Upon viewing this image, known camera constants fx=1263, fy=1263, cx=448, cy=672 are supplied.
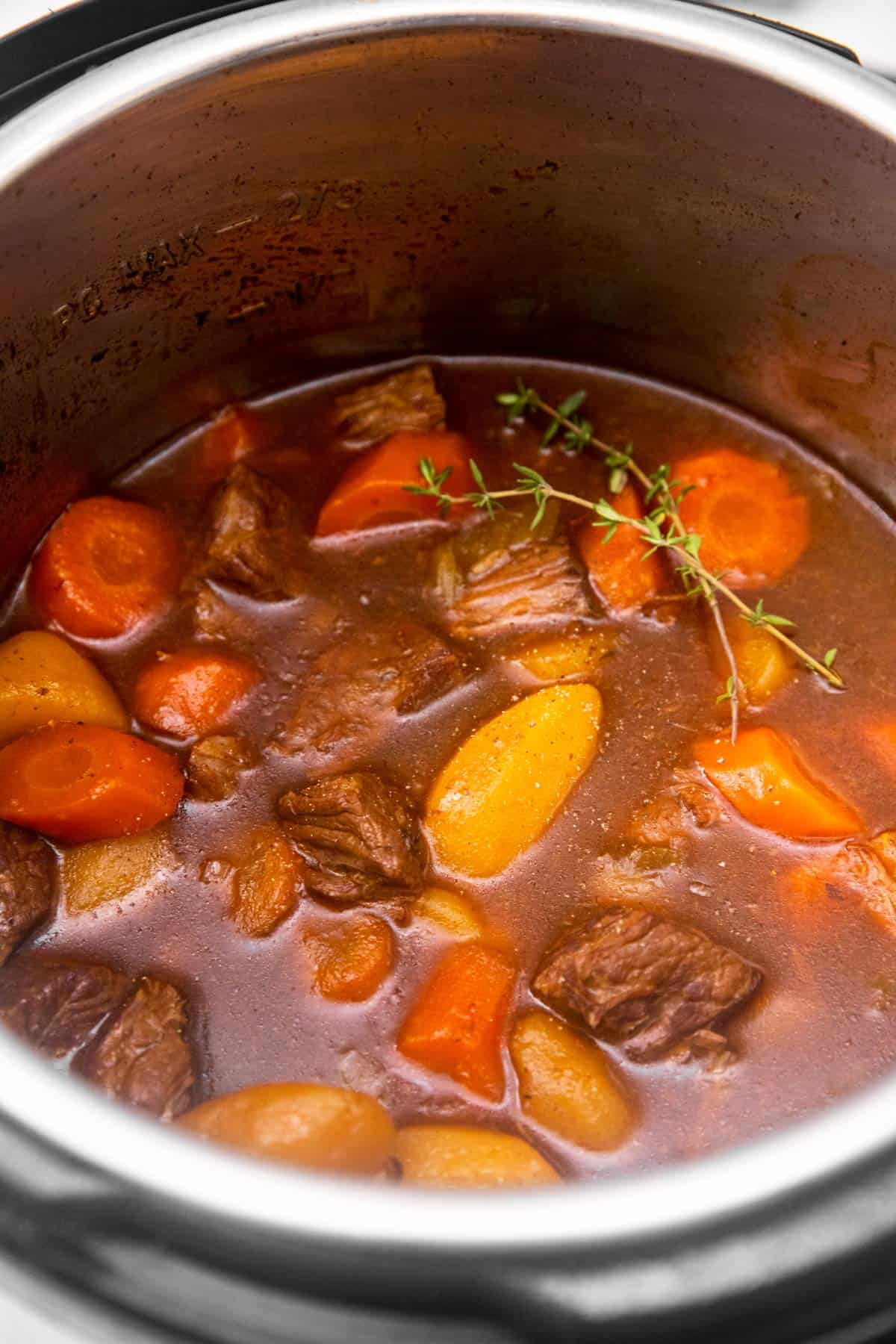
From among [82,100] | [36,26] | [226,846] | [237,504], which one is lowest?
[226,846]

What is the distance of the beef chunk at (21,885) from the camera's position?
2.36 metres

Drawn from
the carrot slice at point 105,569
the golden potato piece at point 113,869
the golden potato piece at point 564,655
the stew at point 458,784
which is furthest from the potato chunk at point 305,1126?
the carrot slice at point 105,569

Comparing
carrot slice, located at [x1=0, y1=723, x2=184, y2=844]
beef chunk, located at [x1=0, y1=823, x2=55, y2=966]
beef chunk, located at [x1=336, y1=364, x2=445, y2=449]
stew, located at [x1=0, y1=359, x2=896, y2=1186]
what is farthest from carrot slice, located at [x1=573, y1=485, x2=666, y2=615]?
beef chunk, located at [x1=0, y1=823, x2=55, y2=966]

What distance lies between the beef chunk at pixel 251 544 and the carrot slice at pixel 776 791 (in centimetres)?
102

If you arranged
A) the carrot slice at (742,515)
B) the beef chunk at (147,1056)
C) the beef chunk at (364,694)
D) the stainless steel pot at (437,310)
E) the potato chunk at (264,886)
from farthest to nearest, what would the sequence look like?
1. the carrot slice at (742,515)
2. the beef chunk at (364,694)
3. the potato chunk at (264,886)
4. the beef chunk at (147,1056)
5. the stainless steel pot at (437,310)

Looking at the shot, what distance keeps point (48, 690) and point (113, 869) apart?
0.41m

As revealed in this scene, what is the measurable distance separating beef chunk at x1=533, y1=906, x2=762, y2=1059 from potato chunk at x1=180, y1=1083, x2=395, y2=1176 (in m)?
0.41

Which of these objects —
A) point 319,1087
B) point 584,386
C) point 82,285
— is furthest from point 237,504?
point 319,1087

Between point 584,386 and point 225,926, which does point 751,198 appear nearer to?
point 584,386

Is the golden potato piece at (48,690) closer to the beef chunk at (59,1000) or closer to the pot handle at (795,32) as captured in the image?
the beef chunk at (59,1000)

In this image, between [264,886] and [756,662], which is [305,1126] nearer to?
[264,886]

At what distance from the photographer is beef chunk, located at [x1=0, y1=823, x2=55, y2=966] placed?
2357 mm

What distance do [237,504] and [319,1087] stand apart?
1319mm

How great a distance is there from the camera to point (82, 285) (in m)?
2.68
